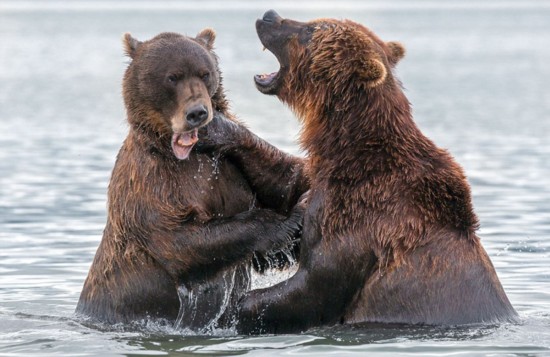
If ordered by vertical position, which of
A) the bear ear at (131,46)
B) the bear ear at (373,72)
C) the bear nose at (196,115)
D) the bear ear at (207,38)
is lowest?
the bear nose at (196,115)

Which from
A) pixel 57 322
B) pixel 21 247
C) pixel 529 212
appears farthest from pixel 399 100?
pixel 529 212

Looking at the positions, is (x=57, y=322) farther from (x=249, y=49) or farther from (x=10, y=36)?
(x=10, y=36)

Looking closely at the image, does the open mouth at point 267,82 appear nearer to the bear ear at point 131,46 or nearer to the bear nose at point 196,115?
the bear nose at point 196,115

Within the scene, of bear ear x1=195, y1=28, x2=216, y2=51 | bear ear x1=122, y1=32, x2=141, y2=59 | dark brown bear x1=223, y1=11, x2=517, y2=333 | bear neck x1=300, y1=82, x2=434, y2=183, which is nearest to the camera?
dark brown bear x1=223, y1=11, x2=517, y2=333

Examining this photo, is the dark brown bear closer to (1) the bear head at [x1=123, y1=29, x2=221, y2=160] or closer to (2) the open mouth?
(2) the open mouth

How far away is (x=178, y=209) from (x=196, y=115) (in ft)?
2.17

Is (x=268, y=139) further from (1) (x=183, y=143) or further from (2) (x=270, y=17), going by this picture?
(1) (x=183, y=143)

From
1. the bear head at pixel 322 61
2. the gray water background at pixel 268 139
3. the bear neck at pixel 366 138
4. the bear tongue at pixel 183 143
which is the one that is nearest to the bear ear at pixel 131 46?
the bear tongue at pixel 183 143

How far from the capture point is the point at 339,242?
827 centimetres

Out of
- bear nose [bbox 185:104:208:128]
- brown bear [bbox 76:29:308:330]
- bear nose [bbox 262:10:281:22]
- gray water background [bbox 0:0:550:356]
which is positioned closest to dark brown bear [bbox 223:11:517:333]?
gray water background [bbox 0:0:550:356]

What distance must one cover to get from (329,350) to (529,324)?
5.16 ft

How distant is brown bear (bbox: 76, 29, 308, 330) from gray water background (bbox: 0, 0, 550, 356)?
0.92 feet

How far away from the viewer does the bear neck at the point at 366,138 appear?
838cm

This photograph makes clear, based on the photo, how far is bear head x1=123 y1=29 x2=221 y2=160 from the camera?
8773 millimetres
